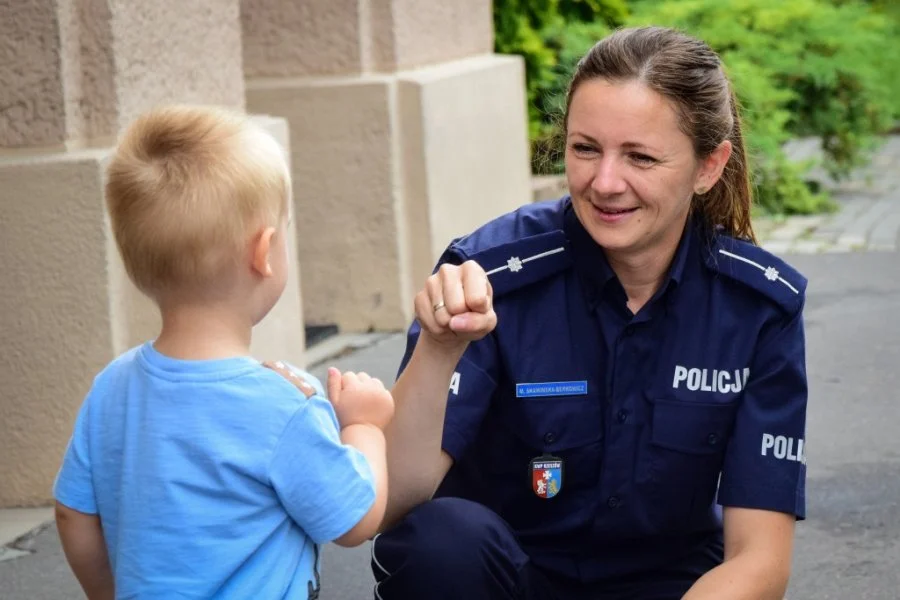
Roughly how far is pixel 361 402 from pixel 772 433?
2.75ft

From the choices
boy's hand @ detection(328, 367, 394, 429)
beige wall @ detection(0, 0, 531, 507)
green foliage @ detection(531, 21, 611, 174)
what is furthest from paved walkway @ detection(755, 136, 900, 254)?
boy's hand @ detection(328, 367, 394, 429)

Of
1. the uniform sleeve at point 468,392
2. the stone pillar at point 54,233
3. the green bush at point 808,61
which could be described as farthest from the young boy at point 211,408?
the green bush at point 808,61

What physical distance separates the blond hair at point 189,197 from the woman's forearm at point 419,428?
1.78 feet

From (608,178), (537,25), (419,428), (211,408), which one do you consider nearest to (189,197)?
(211,408)

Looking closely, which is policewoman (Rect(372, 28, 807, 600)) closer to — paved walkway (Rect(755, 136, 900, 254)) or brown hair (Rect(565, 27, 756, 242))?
brown hair (Rect(565, 27, 756, 242))

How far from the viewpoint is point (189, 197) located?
2.07 metres

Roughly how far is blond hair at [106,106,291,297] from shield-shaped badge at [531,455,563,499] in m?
0.85

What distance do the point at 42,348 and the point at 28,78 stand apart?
0.71m

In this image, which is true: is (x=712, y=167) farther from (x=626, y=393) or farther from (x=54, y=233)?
(x=54, y=233)

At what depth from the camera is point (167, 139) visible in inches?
83.5

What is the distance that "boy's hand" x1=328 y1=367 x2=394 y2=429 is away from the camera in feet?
7.45

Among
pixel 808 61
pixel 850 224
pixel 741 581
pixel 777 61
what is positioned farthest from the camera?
pixel 808 61

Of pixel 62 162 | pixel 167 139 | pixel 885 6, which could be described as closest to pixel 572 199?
pixel 167 139

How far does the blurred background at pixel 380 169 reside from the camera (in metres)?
4.10
